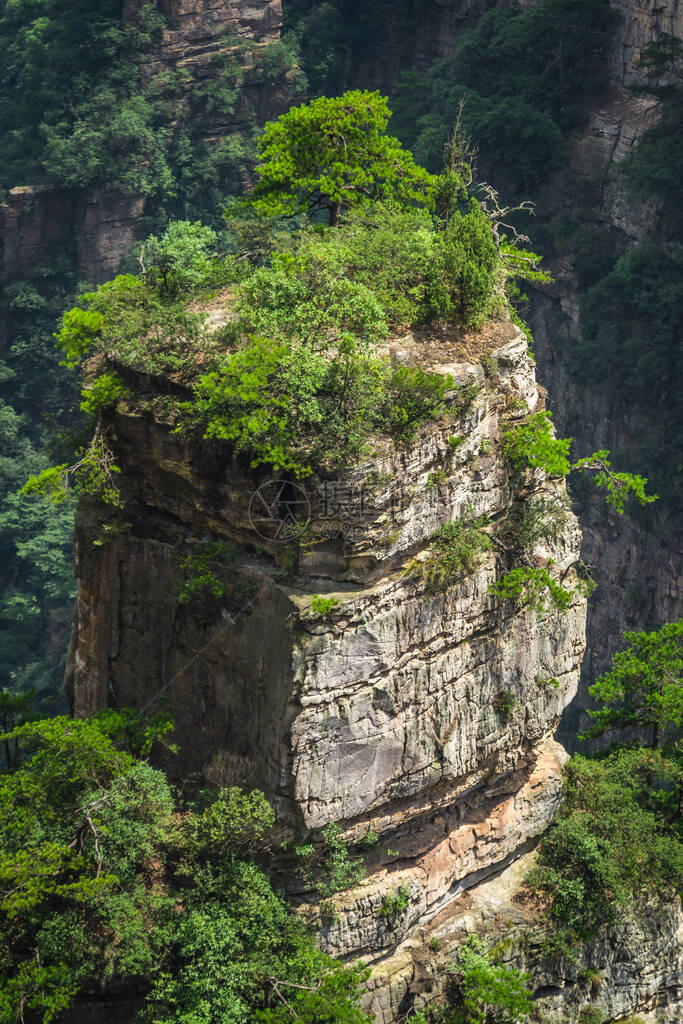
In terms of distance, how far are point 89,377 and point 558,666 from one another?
9.35 m

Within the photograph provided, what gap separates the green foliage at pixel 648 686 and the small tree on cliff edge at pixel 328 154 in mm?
9485

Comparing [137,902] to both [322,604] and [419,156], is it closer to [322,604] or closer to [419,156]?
[322,604]

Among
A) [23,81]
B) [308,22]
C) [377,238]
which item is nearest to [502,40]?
[308,22]

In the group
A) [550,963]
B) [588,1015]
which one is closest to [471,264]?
[550,963]

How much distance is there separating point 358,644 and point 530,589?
3.84 metres

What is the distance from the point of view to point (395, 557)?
797 inches

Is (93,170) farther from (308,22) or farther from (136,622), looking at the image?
(136,622)

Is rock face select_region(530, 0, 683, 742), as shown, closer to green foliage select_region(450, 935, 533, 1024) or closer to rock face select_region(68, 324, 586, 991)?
rock face select_region(68, 324, 586, 991)

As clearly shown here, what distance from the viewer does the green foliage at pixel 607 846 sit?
22703 mm

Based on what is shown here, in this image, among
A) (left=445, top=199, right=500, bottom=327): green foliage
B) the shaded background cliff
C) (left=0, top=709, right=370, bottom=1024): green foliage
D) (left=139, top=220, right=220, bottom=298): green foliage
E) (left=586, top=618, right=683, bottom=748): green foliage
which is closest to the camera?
(left=0, top=709, right=370, bottom=1024): green foliage

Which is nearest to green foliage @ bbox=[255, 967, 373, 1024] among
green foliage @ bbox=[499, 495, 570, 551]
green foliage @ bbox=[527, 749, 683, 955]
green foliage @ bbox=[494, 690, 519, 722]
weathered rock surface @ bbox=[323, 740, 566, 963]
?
weathered rock surface @ bbox=[323, 740, 566, 963]

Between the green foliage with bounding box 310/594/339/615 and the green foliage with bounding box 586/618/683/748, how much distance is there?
7259 millimetres

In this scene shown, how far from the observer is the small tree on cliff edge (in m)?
23.3

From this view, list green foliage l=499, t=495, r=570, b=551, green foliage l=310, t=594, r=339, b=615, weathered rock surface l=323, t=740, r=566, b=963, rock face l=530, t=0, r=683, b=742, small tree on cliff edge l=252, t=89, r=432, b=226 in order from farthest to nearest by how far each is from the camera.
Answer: rock face l=530, t=0, r=683, b=742 → small tree on cliff edge l=252, t=89, r=432, b=226 → green foliage l=499, t=495, r=570, b=551 → weathered rock surface l=323, t=740, r=566, b=963 → green foliage l=310, t=594, r=339, b=615
